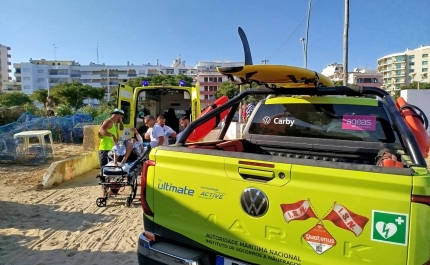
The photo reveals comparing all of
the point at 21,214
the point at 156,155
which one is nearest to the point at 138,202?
the point at 21,214

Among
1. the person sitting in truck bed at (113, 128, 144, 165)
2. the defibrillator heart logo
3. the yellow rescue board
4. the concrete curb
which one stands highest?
the yellow rescue board

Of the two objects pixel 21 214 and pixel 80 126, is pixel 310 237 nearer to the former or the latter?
pixel 21 214

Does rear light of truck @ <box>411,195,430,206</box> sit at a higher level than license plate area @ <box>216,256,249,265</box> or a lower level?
higher

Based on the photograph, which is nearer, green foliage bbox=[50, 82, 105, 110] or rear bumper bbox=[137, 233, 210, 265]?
rear bumper bbox=[137, 233, 210, 265]

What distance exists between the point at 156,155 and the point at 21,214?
14.1ft

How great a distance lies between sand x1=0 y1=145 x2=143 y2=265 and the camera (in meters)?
3.93

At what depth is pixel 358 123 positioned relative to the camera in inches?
138

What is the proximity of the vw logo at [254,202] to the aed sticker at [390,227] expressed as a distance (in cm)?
59

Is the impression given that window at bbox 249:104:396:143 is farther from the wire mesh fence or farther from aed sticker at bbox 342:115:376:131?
the wire mesh fence

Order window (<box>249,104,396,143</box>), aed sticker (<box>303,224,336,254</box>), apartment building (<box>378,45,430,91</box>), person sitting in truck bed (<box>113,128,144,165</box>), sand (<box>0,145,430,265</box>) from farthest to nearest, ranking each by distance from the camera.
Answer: apartment building (<box>378,45,430,91</box>)
person sitting in truck bed (<box>113,128,144,165</box>)
sand (<box>0,145,430,265</box>)
window (<box>249,104,396,143</box>)
aed sticker (<box>303,224,336,254</box>)

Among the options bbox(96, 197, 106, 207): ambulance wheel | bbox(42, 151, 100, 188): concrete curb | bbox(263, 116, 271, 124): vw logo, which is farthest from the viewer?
bbox(42, 151, 100, 188): concrete curb

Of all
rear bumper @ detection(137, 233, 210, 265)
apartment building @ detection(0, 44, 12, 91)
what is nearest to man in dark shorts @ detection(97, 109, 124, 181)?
rear bumper @ detection(137, 233, 210, 265)

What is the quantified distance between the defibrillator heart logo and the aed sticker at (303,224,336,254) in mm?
241

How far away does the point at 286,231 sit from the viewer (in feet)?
6.27
